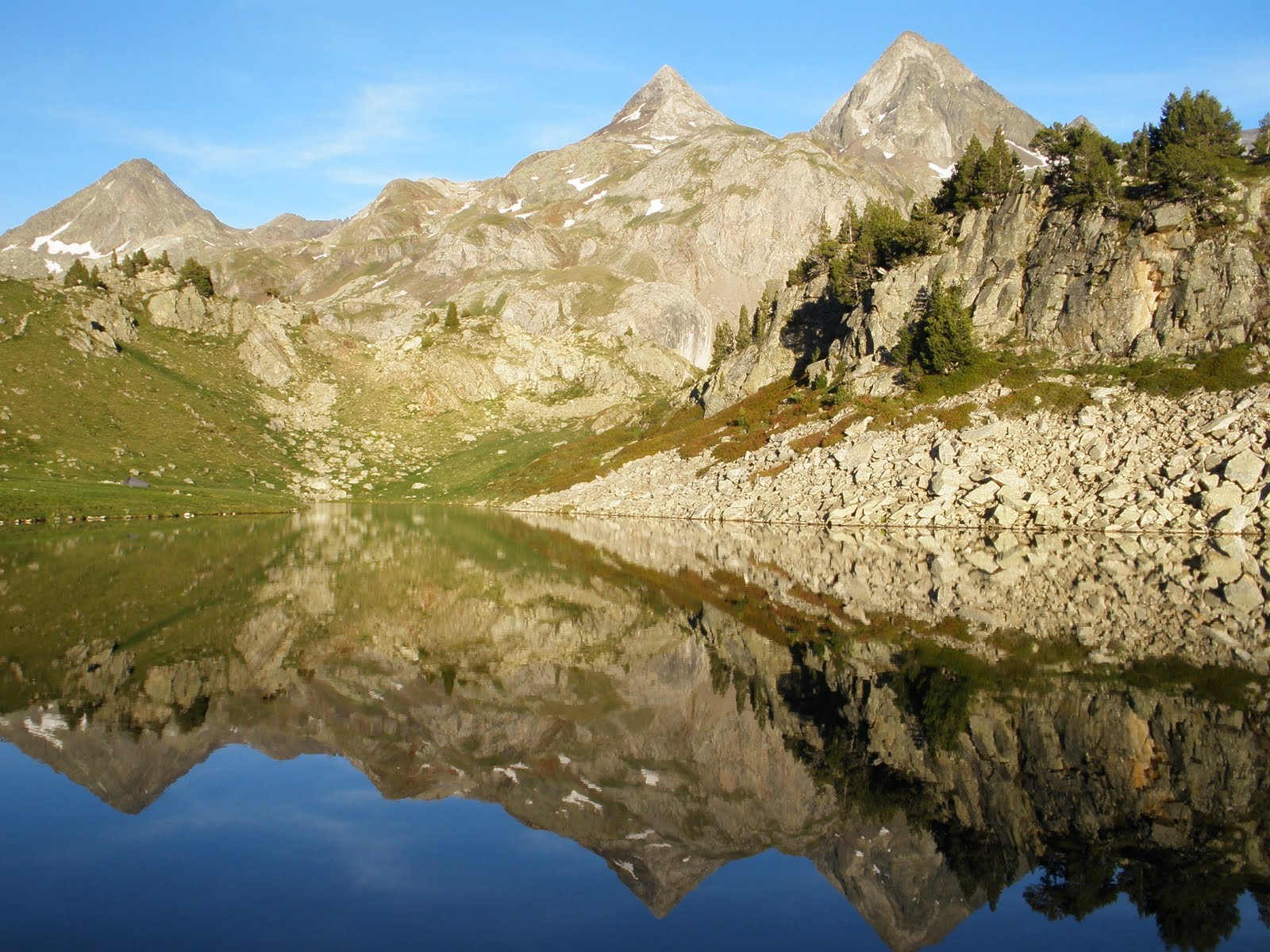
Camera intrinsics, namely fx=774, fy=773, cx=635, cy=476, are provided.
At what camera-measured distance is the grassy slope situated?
254 feet

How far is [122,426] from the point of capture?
98.9 m

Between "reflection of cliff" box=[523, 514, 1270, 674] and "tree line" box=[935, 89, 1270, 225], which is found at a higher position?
"tree line" box=[935, 89, 1270, 225]

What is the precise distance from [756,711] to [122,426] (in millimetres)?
106780

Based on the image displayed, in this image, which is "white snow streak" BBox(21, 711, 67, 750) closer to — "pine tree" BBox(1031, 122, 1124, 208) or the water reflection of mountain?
the water reflection of mountain

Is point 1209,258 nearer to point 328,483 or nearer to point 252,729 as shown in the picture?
point 252,729

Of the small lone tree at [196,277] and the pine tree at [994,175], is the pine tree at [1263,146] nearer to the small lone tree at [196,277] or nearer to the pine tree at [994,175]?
the pine tree at [994,175]

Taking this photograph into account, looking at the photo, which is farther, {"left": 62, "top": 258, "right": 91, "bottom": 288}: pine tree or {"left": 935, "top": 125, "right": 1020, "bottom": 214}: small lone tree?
{"left": 62, "top": 258, "right": 91, "bottom": 288}: pine tree

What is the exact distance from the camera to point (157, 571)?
121ft

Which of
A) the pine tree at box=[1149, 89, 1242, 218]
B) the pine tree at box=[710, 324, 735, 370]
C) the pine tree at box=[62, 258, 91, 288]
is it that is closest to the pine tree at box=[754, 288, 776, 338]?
the pine tree at box=[710, 324, 735, 370]

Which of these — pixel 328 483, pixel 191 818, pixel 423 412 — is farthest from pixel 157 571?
pixel 423 412

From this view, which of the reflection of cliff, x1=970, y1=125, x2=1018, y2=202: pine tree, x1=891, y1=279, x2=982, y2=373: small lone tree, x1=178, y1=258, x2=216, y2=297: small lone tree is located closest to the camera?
the reflection of cliff

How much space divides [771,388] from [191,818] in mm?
102541

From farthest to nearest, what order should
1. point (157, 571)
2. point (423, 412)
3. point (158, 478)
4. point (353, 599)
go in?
1. point (423, 412)
2. point (158, 478)
3. point (157, 571)
4. point (353, 599)

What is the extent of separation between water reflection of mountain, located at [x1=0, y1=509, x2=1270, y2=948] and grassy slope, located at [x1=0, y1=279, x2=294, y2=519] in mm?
Answer: 46611
